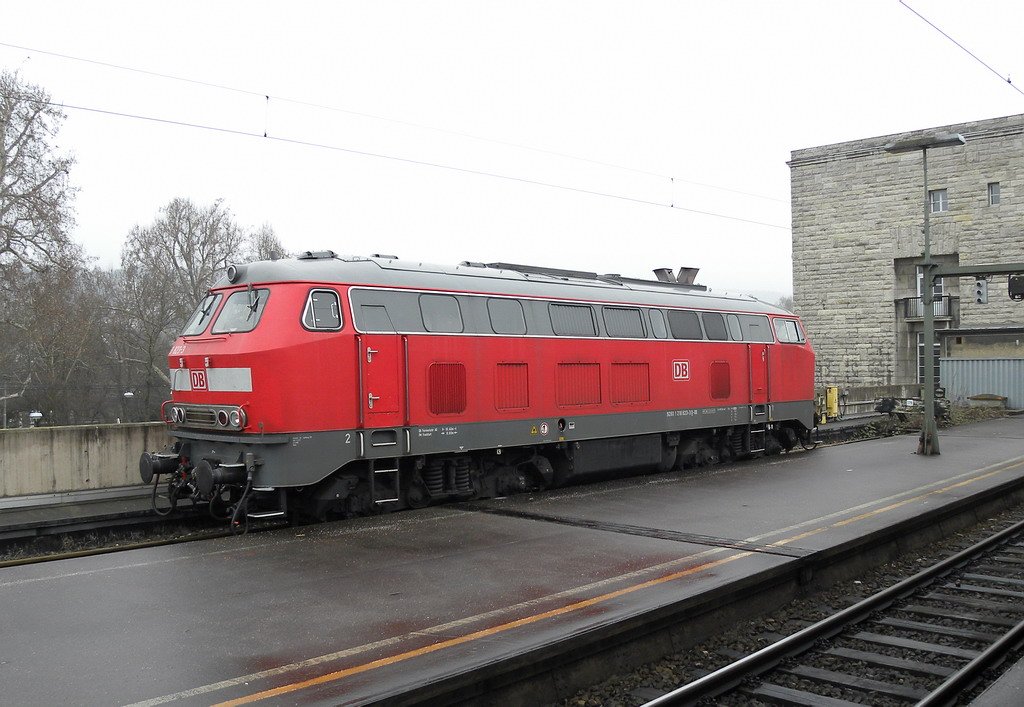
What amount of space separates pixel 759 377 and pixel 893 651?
11.5m

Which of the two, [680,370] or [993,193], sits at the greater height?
[993,193]

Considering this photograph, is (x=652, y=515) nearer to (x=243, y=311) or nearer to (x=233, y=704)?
(x=243, y=311)

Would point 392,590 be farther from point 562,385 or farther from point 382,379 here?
point 562,385

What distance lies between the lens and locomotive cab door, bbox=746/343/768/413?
18.0 metres

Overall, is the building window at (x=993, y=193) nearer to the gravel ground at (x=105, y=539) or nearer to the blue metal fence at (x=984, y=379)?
the blue metal fence at (x=984, y=379)

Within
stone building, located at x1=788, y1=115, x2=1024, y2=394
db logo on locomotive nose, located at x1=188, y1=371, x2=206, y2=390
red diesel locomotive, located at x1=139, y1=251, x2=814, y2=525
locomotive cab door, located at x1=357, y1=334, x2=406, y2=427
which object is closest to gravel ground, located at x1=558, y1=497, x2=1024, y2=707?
red diesel locomotive, located at x1=139, y1=251, x2=814, y2=525

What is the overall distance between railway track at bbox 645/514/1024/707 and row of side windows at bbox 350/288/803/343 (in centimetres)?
652

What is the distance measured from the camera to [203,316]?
11.9 meters

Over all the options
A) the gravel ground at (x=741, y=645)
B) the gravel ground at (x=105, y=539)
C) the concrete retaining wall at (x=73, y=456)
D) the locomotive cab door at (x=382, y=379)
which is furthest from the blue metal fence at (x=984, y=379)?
the gravel ground at (x=105, y=539)

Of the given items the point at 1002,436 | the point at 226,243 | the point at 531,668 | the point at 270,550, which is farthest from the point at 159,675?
the point at 226,243

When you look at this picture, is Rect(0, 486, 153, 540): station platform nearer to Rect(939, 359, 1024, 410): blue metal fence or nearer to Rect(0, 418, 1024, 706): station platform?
Rect(0, 418, 1024, 706): station platform

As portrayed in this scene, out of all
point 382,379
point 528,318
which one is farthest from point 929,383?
point 382,379

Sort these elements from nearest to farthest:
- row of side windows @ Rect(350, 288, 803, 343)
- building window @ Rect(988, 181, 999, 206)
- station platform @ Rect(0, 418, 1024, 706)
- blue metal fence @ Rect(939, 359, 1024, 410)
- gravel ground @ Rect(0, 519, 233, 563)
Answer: station platform @ Rect(0, 418, 1024, 706) < gravel ground @ Rect(0, 519, 233, 563) < row of side windows @ Rect(350, 288, 803, 343) < blue metal fence @ Rect(939, 359, 1024, 410) < building window @ Rect(988, 181, 999, 206)

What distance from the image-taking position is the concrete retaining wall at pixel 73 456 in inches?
500
